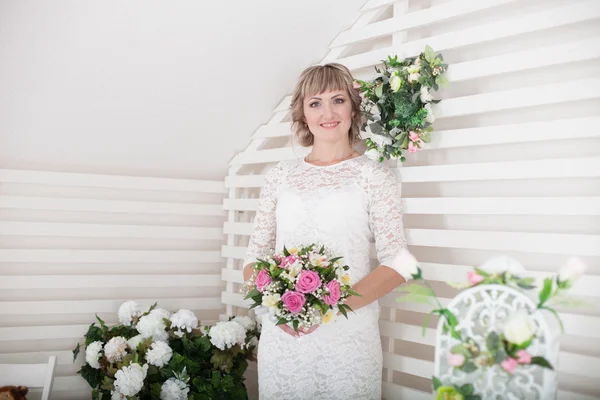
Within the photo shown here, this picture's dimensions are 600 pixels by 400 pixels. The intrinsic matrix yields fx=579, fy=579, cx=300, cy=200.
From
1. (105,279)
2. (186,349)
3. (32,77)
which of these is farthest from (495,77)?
(105,279)

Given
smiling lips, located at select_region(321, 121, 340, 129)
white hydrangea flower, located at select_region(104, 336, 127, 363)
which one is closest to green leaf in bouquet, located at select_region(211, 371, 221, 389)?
white hydrangea flower, located at select_region(104, 336, 127, 363)

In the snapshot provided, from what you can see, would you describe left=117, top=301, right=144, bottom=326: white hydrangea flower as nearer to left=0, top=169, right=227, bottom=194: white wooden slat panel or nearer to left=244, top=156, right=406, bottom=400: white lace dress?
left=0, top=169, right=227, bottom=194: white wooden slat panel

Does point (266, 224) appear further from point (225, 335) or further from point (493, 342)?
point (493, 342)

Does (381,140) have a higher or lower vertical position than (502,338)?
higher

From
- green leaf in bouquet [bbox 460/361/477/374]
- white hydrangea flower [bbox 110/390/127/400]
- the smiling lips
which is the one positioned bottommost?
white hydrangea flower [bbox 110/390/127/400]

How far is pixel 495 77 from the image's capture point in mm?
2291

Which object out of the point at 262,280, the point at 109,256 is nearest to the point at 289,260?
the point at 262,280

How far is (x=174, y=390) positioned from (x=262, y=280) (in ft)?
2.97

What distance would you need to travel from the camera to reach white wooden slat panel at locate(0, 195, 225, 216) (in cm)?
297

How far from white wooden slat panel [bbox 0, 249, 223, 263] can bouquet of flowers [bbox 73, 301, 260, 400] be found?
1.21 ft

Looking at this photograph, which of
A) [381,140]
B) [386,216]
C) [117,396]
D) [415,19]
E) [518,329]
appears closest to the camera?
Answer: [518,329]

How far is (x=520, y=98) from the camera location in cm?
208

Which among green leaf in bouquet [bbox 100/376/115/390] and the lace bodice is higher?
the lace bodice

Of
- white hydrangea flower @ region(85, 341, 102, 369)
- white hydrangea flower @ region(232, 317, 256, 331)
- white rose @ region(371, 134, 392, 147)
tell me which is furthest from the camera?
white hydrangea flower @ region(232, 317, 256, 331)
